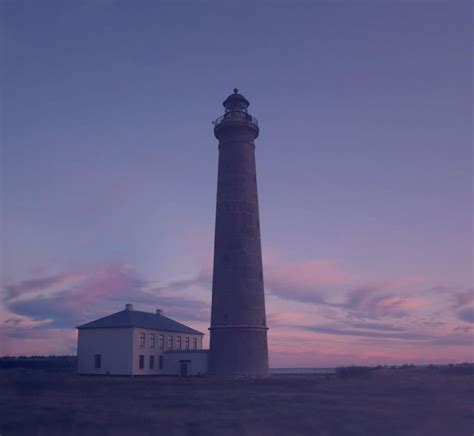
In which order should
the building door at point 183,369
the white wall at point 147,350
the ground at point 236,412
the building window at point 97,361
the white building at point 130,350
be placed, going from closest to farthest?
the ground at point 236,412, the white building at point 130,350, the white wall at point 147,350, the building window at point 97,361, the building door at point 183,369

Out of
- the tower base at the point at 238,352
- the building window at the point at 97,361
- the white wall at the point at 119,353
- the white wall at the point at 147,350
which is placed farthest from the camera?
the building window at the point at 97,361

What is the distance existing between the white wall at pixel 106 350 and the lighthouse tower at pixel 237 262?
10.6 m

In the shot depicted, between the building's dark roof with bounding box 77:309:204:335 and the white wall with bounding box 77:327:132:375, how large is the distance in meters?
0.46

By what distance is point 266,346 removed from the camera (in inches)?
1535

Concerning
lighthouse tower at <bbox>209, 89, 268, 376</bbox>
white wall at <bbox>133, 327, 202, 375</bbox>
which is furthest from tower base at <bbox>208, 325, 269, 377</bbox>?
white wall at <bbox>133, 327, 202, 375</bbox>

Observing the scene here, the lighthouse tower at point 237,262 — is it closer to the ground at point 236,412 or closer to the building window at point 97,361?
the ground at point 236,412

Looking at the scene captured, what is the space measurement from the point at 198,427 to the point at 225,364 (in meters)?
21.8

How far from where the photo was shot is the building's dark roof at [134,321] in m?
46.9

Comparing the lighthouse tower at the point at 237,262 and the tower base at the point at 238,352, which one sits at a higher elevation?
the lighthouse tower at the point at 237,262

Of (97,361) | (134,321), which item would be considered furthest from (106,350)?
(134,321)

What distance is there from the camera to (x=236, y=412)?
62.8 feet

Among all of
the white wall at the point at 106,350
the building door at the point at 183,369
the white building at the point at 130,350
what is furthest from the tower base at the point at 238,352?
the white wall at the point at 106,350

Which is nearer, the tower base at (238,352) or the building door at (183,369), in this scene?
the tower base at (238,352)

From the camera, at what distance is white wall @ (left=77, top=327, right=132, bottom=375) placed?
149ft
